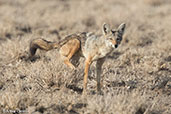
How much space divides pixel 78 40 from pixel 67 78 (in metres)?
0.77

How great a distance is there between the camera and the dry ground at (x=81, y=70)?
475 centimetres

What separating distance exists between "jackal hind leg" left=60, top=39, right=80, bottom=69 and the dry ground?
17 centimetres

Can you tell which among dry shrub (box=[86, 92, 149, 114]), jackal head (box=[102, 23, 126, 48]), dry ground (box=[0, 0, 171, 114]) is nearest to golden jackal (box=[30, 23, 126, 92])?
jackal head (box=[102, 23, 126, 48])

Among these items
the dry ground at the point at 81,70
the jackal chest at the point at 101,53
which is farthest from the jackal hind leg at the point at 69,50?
the jackal chest at the point at 101,53

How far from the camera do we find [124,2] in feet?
58.0

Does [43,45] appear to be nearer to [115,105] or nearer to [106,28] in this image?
[106,28]

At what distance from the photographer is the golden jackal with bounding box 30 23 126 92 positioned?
522cm

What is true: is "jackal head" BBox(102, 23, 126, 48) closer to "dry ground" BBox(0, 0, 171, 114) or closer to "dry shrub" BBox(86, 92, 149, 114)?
"dry ground" BBox(0, 0, 171, 114)

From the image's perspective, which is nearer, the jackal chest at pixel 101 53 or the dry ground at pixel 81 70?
the dry ground at pixel 81 70

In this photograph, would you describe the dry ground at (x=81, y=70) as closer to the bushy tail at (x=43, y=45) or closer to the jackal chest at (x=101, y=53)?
the bushy tail at (x=43, y=45)

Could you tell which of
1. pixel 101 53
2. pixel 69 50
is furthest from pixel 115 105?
pixel 69 50

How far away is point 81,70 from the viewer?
19.7 ft

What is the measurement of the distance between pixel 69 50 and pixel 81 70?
47 cm

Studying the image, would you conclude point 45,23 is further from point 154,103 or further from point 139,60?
point 154,103
